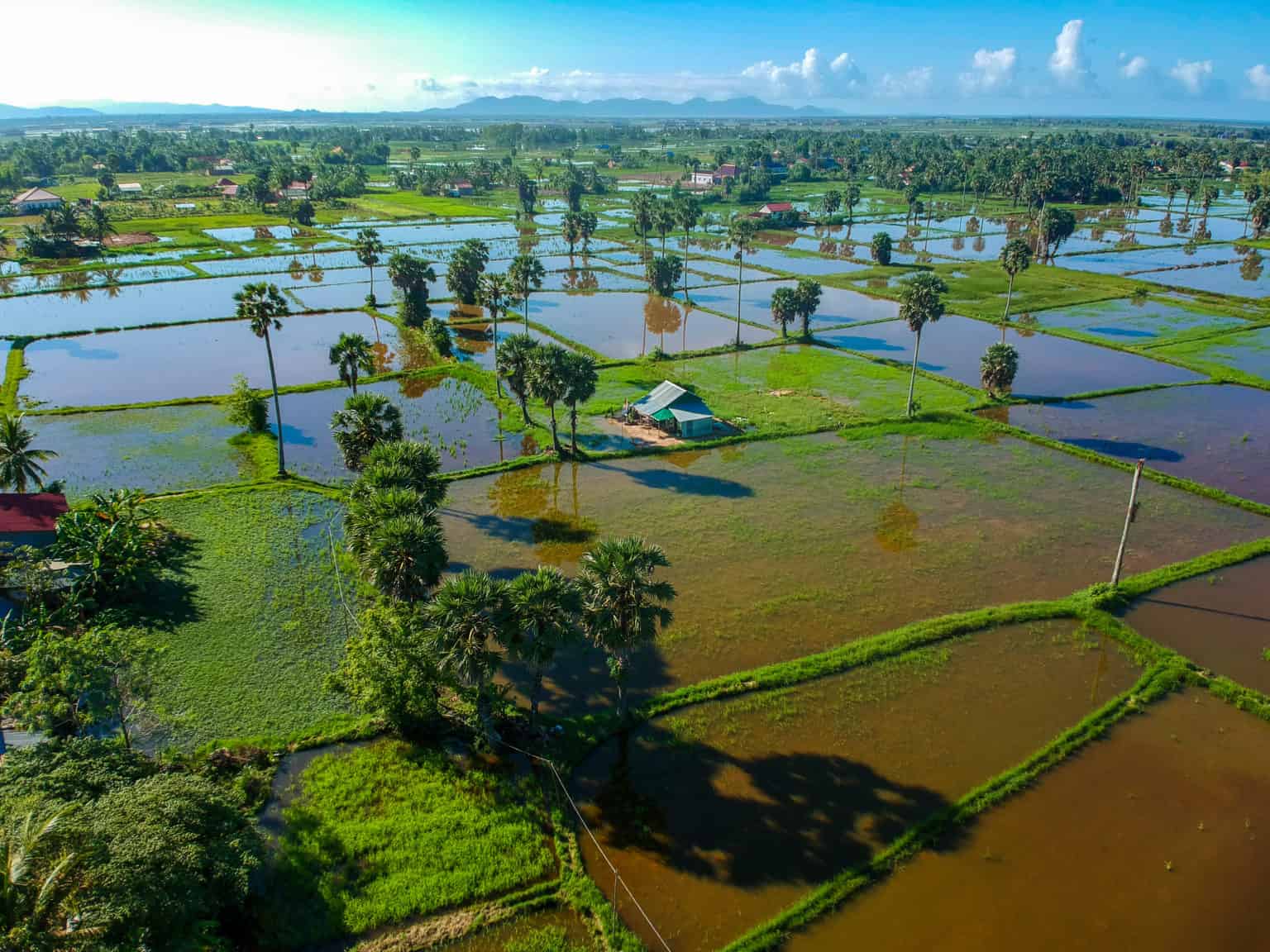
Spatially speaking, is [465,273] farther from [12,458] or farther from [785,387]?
[12,458]

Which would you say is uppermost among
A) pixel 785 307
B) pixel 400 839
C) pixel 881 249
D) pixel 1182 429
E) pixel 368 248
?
pixel 881 249

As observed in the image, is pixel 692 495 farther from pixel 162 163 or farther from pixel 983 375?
pixel 162 163

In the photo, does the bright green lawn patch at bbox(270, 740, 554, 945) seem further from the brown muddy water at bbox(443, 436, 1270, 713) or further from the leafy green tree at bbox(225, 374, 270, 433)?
the leafy green tree at bbox(225, 374, 270, 433)

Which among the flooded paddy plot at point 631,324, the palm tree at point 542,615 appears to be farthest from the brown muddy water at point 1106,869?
the flooded paddy plot at point 631,324

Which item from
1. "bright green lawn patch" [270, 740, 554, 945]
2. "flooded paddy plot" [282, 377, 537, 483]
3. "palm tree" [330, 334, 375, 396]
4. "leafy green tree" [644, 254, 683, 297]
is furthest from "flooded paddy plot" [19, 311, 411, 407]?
"bright green lawn patch" [270, 740, 554, 945]

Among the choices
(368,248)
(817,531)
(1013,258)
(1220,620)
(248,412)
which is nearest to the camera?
(1220,620)

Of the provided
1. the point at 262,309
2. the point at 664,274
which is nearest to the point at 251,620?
the point at 262,309
